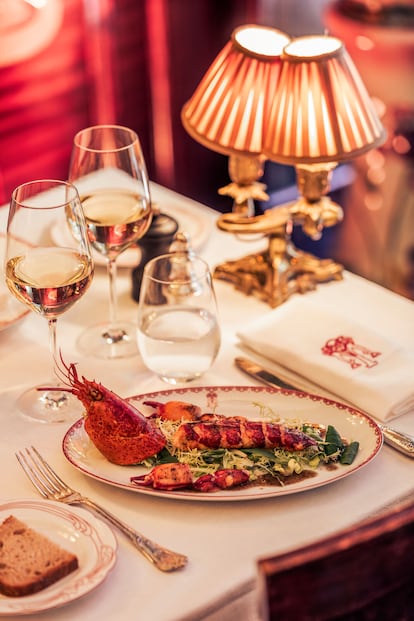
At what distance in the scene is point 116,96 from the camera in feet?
11.7

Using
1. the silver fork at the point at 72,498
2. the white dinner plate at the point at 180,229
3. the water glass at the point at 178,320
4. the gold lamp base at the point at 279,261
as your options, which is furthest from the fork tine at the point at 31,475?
the gold lamp base at the point at 279,261

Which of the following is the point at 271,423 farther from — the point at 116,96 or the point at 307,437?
the point at 116,96

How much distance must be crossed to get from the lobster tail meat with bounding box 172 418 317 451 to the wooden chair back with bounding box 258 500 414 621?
0.28m

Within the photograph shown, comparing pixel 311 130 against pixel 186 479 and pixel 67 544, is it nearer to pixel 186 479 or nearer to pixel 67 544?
pixel 186 479

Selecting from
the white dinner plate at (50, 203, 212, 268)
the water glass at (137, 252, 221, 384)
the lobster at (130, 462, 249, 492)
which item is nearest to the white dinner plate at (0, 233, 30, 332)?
the white dinner plate at (50, 203, 212, 268)

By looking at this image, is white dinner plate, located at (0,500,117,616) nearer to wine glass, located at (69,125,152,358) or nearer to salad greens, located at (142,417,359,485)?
salad greens, located at (142,417,359,485)

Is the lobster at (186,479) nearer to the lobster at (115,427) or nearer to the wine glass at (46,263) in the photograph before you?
the lobster at (115,427)

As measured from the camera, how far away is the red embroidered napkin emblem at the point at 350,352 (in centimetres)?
146

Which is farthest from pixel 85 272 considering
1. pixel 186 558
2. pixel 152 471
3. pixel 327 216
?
pixel 327 216

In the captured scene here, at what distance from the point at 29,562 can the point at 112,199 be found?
66 cm

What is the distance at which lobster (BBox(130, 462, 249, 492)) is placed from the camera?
1184 mm

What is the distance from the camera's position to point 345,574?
37.1 inches

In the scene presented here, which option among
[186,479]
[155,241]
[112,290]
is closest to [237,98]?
[155,241]

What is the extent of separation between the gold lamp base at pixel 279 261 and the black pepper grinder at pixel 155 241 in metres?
0.09
